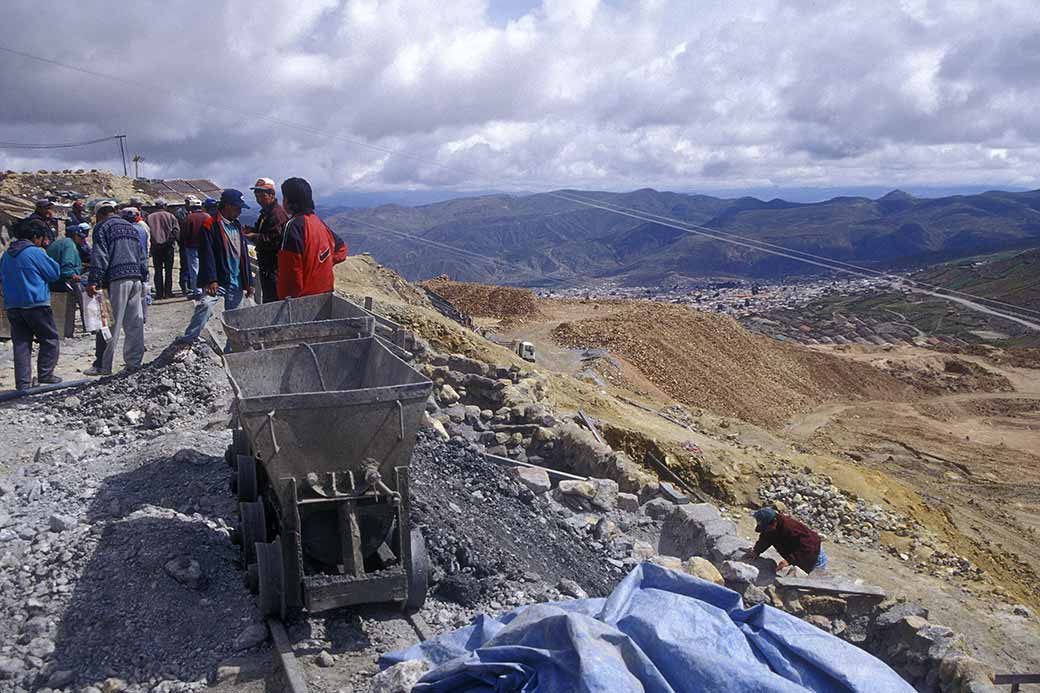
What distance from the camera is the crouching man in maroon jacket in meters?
7.63

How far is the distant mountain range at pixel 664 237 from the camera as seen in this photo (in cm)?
11444

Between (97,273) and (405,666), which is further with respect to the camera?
(97,273)

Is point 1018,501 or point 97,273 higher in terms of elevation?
point 97,273

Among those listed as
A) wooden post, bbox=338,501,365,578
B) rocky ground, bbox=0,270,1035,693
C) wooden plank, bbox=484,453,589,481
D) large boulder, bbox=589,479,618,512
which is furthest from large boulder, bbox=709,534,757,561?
wooden post, bbox=338,501,365,578

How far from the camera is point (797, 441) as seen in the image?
18.3 m

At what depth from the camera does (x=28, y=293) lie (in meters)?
7.96

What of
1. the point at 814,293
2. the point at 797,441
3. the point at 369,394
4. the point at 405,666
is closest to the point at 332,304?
the point at 369,394

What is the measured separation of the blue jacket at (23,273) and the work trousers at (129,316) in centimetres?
62

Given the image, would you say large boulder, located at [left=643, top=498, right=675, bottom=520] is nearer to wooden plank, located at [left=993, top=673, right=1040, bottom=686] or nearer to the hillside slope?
wooden plank, located at [left=993, top=673, right=1040, bottom=686]

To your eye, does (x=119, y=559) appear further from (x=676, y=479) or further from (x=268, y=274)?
(x=676, y=479)

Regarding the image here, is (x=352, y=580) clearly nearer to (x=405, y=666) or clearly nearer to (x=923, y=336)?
(x=405, y=666)

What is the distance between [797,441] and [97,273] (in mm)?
14799

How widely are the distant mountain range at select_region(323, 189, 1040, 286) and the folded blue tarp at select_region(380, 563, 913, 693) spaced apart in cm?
8814

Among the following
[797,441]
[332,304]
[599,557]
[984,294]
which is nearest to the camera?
[599,557]
